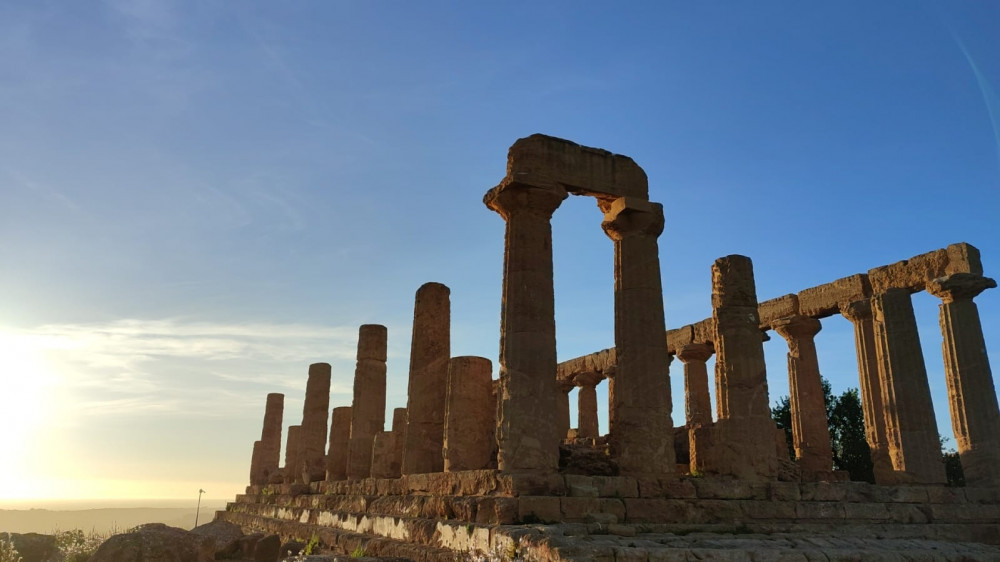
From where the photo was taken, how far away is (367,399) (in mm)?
21625

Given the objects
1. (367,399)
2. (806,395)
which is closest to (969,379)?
(806,395)

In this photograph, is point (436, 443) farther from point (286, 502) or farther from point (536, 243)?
point (286, 502)

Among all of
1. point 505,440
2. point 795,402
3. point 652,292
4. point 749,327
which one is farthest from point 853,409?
point 505,440

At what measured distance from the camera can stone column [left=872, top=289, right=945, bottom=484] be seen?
1744cm

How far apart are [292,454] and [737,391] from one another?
20198mm

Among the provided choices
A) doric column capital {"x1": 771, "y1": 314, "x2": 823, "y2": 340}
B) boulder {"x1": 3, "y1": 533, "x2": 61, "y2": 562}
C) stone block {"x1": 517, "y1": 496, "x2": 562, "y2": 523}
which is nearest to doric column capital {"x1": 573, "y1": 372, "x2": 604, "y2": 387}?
doric column capital {"x1": 771, "y1": 314, "x2": 823, "y2": 340}

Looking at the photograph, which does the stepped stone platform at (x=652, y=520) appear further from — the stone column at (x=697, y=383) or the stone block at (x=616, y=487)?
the stone column at (x=697, y=383)

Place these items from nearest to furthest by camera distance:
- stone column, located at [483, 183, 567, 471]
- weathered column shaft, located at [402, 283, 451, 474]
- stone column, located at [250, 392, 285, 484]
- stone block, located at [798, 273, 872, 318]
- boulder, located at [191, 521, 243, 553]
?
1. stone column, located at [483, 183, 567, 471]
2. boulder, located at [191, 521, 243, 553]
3. weathered column shaft, located at [402, 283, 451, 474]
4. stone block, located at [798, 273, 872, 318]
5. stone column, located at [250, 392, 285, 484]

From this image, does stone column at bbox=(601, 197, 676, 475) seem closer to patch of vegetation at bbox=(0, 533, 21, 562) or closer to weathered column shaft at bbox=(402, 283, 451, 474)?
weathered column shaft at bbox=(402, 283, 451, 474)

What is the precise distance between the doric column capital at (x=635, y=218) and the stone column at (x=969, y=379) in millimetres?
8768

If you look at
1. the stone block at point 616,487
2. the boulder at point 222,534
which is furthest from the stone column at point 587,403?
the stone block at point 616,487

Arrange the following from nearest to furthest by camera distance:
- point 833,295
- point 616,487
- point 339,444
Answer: point 616,487, point 833,295, point 339,444

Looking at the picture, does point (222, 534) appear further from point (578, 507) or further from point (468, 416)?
point (578, 507)

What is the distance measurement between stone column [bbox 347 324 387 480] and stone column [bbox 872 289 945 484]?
43.9ft
